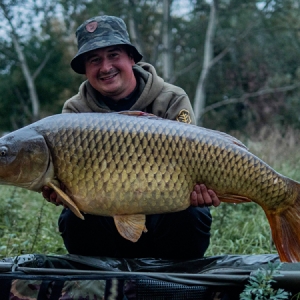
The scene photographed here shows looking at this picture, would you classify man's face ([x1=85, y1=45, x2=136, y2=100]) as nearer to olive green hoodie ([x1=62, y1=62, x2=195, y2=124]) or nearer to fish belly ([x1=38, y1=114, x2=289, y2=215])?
olive green hoodie ([x1=62, y1=62, x2=195, y2=124])

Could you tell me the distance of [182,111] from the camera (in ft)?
7.45

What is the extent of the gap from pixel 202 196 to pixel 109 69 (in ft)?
2.37

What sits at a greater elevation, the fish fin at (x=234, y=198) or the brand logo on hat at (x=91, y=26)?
the brand logo on hat at (x=91, y=26)

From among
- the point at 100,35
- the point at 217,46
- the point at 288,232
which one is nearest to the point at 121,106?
the point at 100,35

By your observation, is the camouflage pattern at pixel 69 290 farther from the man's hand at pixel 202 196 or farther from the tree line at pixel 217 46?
the tree line at pixel 217 46

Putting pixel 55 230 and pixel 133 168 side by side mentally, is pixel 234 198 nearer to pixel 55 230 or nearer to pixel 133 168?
pixel 133 168

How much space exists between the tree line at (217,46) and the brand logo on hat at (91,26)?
9570 mm

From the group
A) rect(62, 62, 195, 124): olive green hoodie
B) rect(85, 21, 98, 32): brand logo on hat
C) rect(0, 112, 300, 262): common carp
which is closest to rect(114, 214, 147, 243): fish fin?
rect(0, 112, 300, 262): common carp

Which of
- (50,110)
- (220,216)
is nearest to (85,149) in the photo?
(220,216)

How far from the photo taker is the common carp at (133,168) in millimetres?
1727

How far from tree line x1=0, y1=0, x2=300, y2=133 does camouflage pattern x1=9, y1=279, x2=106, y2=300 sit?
1034cm

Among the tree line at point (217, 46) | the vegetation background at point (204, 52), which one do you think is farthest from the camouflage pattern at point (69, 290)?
the tree line at point (217, 46)

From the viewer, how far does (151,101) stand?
2299mm

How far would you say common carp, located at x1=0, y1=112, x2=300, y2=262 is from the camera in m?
1.73
